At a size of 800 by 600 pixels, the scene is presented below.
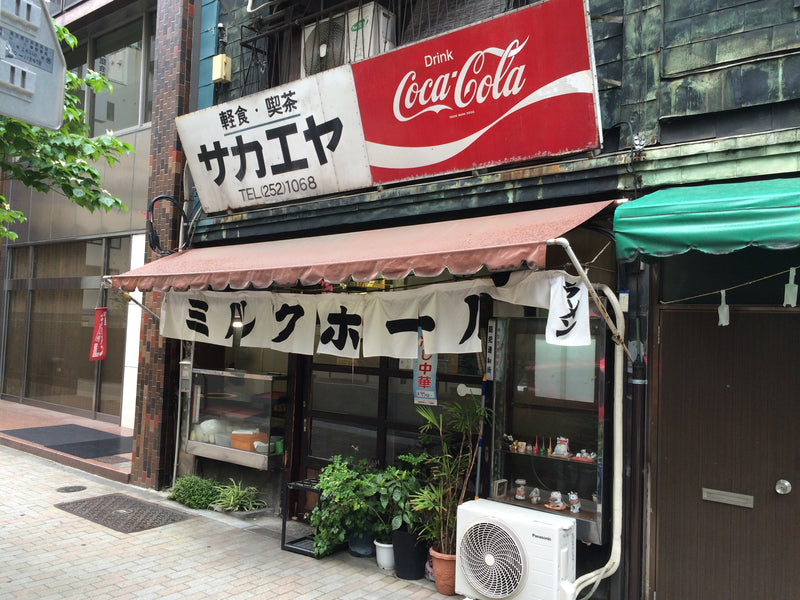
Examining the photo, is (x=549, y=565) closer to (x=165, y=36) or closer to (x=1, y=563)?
(x=1, y=563)

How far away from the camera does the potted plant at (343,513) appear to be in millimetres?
6410

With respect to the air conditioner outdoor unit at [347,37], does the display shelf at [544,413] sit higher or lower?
lower

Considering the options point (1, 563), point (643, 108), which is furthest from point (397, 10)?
point (1, 563)

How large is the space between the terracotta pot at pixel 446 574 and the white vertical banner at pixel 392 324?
1.98m

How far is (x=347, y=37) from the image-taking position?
792cm

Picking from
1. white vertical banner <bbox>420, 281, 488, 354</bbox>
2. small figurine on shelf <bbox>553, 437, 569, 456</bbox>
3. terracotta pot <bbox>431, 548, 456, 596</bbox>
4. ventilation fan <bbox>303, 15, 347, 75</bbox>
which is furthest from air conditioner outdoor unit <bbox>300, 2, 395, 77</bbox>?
terracotta pot <bbox>431, 548, 456, 596</bbox>

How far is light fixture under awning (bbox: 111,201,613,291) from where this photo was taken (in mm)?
4715

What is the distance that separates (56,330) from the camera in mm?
15391

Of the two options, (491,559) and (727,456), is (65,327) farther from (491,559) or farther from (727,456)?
(727,456)

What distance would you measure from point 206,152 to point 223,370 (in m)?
3.17

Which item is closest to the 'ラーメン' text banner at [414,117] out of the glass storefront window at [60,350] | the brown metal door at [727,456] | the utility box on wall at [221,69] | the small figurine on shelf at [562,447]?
the utility box on wall at [221,69]

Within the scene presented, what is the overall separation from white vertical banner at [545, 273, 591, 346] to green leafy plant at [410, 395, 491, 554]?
5.28 ft

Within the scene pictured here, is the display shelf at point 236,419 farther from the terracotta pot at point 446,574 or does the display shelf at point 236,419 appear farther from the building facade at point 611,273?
the terracotta pot at point 446,574

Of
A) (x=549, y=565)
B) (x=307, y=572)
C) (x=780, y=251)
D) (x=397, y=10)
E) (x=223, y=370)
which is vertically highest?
(x=397, y=10)
